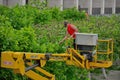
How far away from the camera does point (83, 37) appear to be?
6863 millimetres

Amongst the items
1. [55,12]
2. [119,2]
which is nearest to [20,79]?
[55,12]

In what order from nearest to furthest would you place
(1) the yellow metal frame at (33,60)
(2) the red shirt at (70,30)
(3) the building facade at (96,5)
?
(1) the yellow metal frame at (33,60) → (2) the red shirt at (70,30) → (3) the building facade at (96,5)

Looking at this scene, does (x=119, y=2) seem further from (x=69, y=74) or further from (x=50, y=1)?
(x=69, y=74)

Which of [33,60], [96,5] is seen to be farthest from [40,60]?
[96,5]

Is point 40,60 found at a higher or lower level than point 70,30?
lower

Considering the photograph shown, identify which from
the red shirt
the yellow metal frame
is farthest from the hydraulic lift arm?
the red shirt

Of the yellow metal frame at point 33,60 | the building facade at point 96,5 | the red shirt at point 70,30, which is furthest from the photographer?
the building facade at point 96,5

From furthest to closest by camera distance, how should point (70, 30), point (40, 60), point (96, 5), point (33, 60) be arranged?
1. point (96, 5)
2. point (70, 30)
3. point (33, 60)
4. point (40, 60)

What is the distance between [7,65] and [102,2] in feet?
181

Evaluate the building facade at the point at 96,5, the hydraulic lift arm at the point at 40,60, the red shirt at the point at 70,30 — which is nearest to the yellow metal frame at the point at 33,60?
the hydraulic lift arm at the point at 40,60

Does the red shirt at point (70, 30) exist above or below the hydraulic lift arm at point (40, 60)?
above

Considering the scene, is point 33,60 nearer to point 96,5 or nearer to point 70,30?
point 70,30

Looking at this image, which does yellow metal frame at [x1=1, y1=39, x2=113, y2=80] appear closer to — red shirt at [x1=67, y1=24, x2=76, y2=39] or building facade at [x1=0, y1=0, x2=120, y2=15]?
red shirt at [x1=67, y1=24, x2=76, y2=39]

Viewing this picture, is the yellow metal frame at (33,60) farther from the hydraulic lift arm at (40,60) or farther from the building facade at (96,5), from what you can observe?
the building facade at (96,5)
